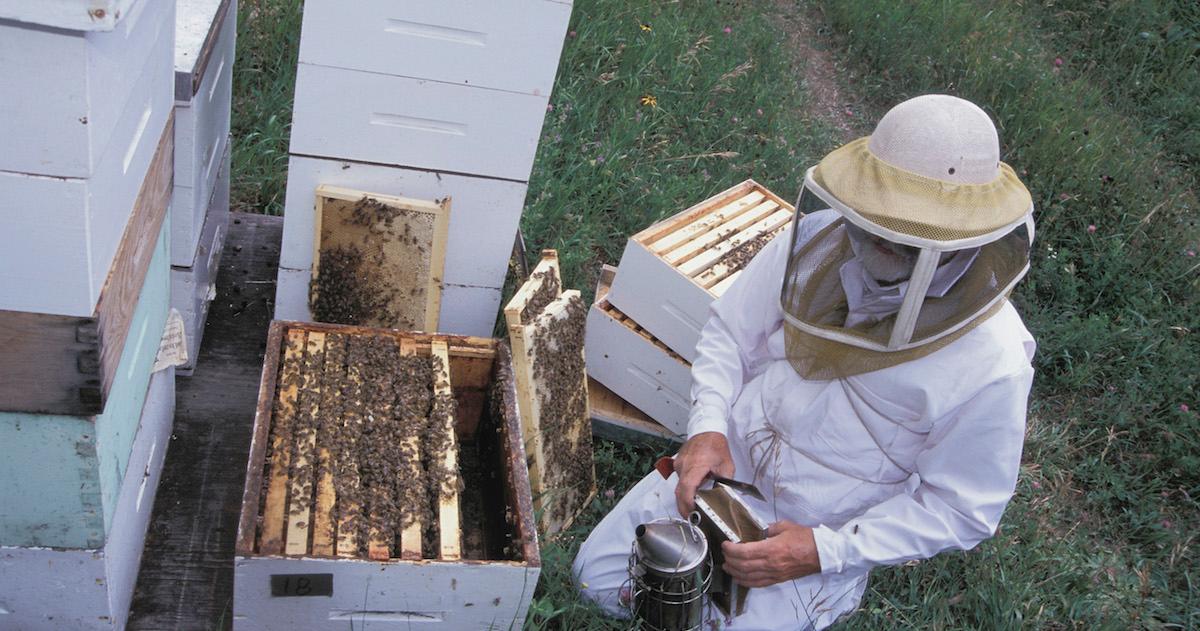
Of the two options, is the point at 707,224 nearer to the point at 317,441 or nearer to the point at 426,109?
the point at 426,109

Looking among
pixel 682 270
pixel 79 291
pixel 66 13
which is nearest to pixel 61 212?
pixel 79 291

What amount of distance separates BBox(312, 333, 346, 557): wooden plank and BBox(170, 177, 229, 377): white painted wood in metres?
0.55

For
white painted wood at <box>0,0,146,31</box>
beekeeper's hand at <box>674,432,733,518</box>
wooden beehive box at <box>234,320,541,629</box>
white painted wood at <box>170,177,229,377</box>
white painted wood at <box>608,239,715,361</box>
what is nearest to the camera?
white painted wood at <box>0,0,146,31</box>

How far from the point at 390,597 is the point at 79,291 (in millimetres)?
1050

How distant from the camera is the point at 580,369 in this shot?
3582 mm

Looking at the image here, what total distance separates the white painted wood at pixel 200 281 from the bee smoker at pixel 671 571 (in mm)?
1732

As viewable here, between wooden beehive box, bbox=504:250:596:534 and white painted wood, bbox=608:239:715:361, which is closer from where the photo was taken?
wooden beehive box, bbox=504:250:596:534

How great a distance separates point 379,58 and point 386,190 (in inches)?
19.4

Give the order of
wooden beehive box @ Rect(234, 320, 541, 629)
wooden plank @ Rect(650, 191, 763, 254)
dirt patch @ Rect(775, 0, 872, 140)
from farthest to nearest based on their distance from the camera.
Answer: dirt patch @ Rect(775, 0, 872, 140) < wooden plank @ Rect(650, 191, 763, 254) < wooden beehive box @ Rect(234, 320, 541, 629)

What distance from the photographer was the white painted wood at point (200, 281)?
3.28 metres

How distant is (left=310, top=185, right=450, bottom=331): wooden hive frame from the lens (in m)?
3.36

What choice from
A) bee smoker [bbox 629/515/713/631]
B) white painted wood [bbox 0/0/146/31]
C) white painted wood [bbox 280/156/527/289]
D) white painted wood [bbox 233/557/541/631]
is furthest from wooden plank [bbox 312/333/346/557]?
white painted wood [bbox 0/0/146/31]

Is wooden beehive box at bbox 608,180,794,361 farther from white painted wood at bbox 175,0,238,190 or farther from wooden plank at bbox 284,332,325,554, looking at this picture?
white painted wood at bbox 175,0,238,190

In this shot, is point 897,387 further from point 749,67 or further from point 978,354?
point 749,67
